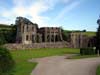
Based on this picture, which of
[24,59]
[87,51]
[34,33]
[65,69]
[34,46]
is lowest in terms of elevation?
[65,69]

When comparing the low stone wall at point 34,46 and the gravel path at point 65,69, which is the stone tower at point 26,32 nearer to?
the low stone wall at point 34,46

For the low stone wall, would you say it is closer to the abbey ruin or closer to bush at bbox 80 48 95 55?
the abbey ruin

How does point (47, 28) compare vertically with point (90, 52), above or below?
above

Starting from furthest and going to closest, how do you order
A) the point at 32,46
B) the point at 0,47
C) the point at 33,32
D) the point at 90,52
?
the point at 33,32
the point at 32,46
the point at 90,52
the point at 0,47

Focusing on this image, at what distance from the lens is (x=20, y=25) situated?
311 feet

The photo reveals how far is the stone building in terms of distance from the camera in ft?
303

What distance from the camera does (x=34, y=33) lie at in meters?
93.8

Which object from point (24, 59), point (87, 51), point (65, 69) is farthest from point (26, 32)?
point (65, 69)

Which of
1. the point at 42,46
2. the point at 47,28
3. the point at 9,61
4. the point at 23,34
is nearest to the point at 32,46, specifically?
the point at 42,46

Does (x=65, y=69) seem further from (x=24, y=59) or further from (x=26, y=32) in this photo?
(x=26, y=32)

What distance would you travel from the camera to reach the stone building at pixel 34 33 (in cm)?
9250

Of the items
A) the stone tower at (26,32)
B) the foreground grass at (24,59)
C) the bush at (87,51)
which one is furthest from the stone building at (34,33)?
the bush at (87,51)

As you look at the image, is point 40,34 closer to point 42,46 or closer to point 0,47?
point 42,46

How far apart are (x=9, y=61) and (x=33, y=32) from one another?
233ft
